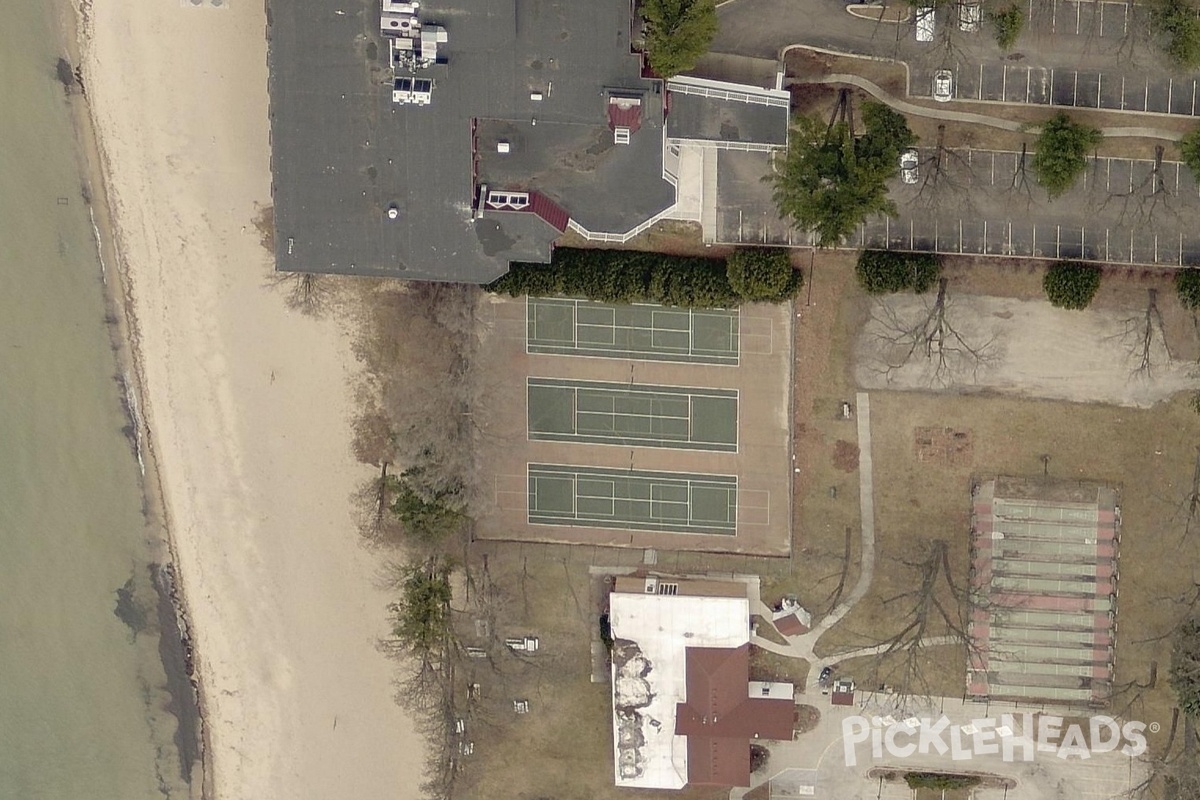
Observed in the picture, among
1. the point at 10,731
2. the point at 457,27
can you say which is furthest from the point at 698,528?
the point at 10,731

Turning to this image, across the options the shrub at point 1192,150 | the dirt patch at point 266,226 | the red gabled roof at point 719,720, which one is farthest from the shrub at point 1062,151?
the dirt patch at point 266,226

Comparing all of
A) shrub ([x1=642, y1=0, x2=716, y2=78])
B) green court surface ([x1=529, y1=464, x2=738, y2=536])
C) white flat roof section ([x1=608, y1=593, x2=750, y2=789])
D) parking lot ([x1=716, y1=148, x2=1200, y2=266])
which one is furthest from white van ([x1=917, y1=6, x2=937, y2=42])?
white flat roof section ([x1=608, y1=593, x2=750, y2=789])

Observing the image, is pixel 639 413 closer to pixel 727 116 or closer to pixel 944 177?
pixel 727 116

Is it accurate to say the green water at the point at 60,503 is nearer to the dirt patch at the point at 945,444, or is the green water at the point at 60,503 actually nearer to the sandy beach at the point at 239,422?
the sandy beach at the point at 239,422

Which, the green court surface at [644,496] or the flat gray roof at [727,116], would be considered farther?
the green court surface at [644,496]

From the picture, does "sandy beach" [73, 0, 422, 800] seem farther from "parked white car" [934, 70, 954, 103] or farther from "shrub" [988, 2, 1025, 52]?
"shrub" [988, 2, 1025, 52]

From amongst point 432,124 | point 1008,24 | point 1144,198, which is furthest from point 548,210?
point 1144,198
